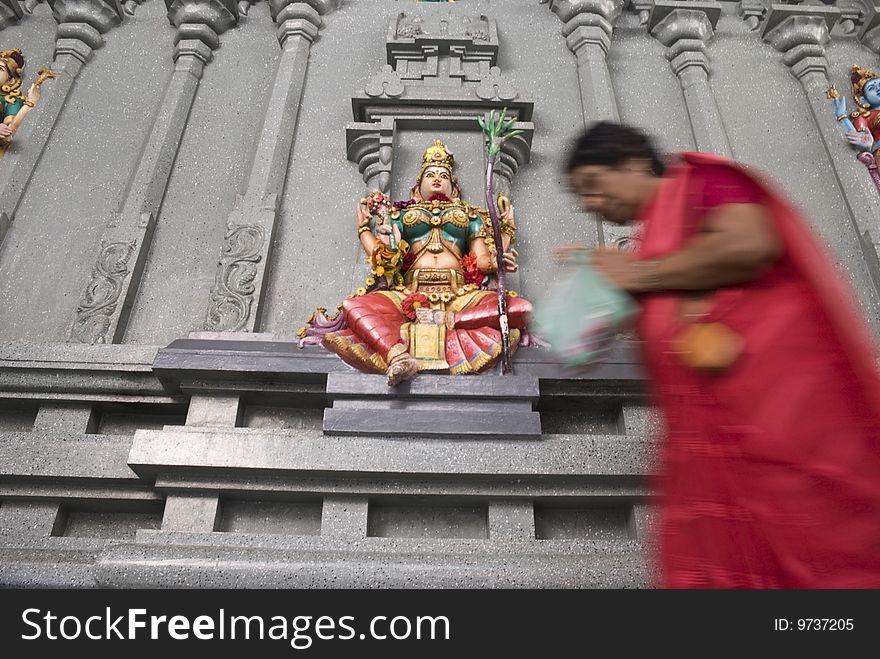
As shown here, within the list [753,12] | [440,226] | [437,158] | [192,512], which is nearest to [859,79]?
[753,12]

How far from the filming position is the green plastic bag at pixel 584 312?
1693 millimetres

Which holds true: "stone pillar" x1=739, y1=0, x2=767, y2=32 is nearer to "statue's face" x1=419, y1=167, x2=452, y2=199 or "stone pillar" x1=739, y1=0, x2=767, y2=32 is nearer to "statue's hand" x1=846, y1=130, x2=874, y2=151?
"statue's hand" x1=846, y1=130, x2=874, y2=151

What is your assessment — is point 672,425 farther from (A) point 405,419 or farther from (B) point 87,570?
(B) point 87,570

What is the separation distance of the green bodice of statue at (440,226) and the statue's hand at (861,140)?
3.34 m

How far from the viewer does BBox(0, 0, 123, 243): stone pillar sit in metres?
5.32

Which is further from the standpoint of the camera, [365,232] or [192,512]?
[365,232]

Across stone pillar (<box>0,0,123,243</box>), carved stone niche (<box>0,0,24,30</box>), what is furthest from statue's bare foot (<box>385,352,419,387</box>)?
carved stone niche (<box>0,0,24,30</box>)

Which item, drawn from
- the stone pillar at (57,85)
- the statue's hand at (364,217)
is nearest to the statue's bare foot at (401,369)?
the statue's hand at (364,217)

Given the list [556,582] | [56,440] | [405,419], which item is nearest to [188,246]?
[56,440]

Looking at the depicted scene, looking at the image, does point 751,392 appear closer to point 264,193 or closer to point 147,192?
point 264,193

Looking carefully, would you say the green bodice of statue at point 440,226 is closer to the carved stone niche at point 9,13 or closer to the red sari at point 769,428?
the red sari at point 769,428

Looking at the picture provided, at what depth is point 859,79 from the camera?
238 inches

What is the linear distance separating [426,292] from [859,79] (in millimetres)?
4634

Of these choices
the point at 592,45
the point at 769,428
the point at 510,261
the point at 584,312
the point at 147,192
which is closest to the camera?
the point at 769,428
